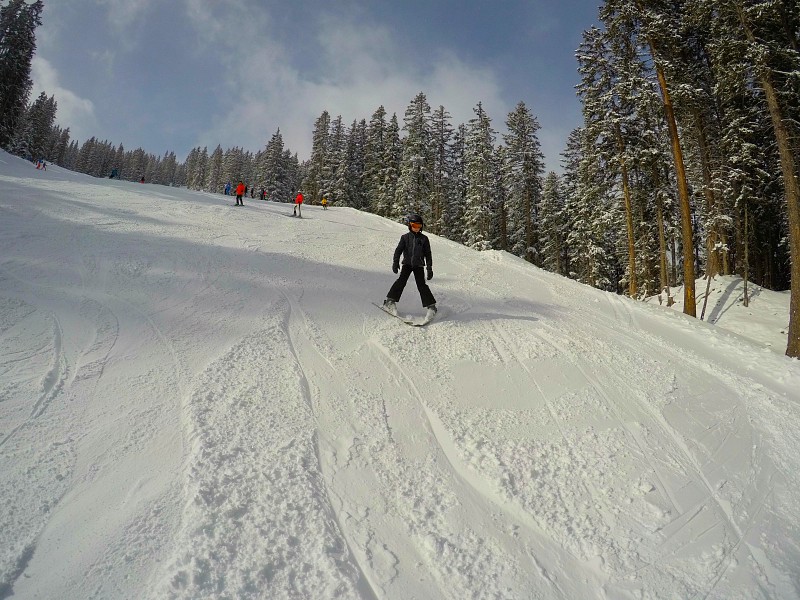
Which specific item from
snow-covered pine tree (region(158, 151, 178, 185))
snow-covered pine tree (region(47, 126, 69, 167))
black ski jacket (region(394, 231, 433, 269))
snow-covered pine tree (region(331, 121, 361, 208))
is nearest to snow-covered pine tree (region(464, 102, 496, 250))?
snow-covered pine tree (region(331, 121, 361, 208))

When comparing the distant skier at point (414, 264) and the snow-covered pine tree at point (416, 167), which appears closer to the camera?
the distant skier at point (414, 264)

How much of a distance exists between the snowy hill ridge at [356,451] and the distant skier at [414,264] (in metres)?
0.50

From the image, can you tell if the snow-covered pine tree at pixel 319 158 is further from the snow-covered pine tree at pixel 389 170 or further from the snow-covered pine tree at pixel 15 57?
the snow-covered pine tree at pixel 15 57

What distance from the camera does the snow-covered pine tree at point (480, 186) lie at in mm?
35500

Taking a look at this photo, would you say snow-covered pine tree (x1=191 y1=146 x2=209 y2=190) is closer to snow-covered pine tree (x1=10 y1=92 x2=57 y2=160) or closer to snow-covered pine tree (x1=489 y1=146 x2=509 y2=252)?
snow-covered pine tree (x1=10 y1=92 x2=57 y2=160)

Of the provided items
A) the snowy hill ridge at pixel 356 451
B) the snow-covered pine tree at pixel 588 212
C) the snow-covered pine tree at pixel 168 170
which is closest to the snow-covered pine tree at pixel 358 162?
the snow-covered pine tree at pixel 588 212

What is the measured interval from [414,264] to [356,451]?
4210 mm

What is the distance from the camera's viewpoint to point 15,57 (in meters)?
39.1

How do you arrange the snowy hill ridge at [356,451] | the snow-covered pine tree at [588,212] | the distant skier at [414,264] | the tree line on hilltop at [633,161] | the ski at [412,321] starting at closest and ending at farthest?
the snowy hill ridge at [356,451] → the ski at [412,321] → the distant skier at [414,264] → the tree line on hilltop at [633,161] → the snow-covered pine tree at [588,212]

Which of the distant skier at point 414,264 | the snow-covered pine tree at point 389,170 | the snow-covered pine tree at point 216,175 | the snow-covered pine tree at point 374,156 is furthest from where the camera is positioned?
the snow-covered pine tree at point 216,175

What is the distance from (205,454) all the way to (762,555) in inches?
177

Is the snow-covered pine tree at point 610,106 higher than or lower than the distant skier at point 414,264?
higher

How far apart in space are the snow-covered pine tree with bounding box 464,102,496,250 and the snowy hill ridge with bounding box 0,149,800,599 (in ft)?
97.0

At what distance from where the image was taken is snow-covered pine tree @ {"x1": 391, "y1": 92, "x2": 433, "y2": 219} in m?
38.5
